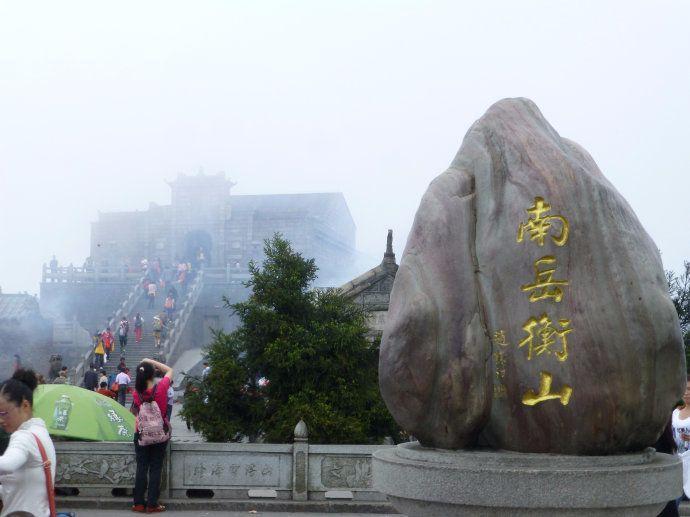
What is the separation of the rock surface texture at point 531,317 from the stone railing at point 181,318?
2181cm

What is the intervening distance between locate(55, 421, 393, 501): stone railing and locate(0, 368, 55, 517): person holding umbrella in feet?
17.0

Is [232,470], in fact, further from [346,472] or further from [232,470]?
[346,472]

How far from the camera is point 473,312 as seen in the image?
459 cm

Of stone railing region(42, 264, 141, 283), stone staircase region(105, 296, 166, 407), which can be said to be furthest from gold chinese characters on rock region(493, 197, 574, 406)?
stone railing region(42, 264, 141, 283)

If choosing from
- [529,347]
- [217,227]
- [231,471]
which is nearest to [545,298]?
[529,347]

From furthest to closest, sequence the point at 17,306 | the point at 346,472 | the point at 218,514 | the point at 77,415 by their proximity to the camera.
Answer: the point at 17,306, the point at 77,415, the point at 346,472, the point at 218,514

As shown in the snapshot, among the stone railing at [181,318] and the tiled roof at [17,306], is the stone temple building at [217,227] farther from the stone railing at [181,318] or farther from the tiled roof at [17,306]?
the tiled roof at [17,306]

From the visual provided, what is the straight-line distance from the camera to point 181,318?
29609 millimetres

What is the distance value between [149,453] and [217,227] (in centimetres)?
3897

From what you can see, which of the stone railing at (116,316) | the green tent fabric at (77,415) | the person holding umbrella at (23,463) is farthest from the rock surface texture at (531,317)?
the stone railing at (116,316)

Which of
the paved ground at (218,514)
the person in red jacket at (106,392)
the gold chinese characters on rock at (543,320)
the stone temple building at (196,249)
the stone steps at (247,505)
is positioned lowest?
the paved ground at (218,514)

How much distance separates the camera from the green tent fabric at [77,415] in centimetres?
903

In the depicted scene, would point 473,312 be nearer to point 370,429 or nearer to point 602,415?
point 602,415

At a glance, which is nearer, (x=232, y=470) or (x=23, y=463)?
(x=23, y=463)
